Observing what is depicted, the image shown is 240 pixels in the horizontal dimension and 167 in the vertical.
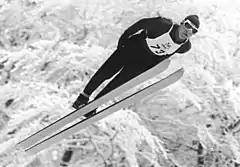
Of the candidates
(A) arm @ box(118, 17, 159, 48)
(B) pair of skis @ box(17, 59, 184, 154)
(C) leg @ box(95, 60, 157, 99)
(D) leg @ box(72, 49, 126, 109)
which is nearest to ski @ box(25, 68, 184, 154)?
(B) pair of skis @ box(17, 59, 184, 154)

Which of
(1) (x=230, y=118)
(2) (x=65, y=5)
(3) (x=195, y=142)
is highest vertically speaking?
(2) (x=65, y=5)

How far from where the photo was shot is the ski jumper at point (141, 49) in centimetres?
208

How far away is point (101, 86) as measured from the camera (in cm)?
326

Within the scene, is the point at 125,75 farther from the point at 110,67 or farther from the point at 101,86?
the point at 101,86

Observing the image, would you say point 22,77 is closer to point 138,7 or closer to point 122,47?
point 138,7

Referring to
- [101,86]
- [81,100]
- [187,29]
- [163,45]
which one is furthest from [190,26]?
[101,86]

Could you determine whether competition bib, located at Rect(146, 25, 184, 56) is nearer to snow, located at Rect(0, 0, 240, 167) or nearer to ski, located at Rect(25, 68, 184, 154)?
ski, located at Rect(25, 68, 184, 154)

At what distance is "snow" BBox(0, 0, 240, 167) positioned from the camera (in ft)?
9.75

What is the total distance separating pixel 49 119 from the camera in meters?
2.95

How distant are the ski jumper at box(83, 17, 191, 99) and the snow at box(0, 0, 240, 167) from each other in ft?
1.72

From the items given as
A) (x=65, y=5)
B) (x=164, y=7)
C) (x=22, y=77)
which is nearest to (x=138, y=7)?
(x=164, y=7)

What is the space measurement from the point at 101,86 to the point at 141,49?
107 cm

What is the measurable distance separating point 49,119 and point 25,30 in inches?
37.2

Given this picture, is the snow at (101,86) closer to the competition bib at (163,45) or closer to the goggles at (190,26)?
the competition bib at (163,45)
